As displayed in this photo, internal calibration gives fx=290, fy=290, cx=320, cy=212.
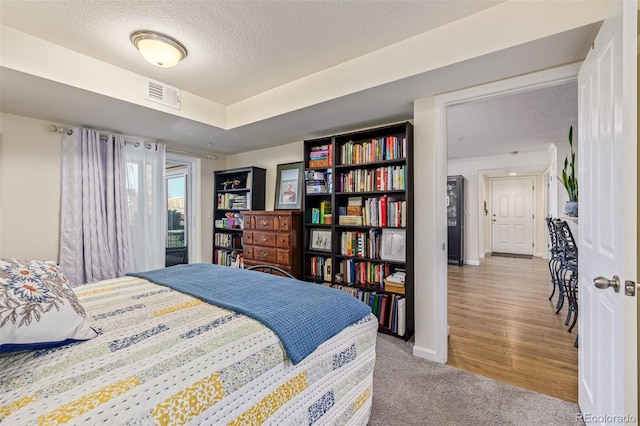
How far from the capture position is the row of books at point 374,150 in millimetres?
2793

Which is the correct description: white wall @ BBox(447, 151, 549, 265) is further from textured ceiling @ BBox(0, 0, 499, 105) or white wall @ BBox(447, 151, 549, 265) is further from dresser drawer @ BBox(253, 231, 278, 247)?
textured ceiling @ BBox(0, 0, 499, 105)

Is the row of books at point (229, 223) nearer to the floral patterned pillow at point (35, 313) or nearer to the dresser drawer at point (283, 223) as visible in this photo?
the dresser drawer at point (283, 223)

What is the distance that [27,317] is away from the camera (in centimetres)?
87

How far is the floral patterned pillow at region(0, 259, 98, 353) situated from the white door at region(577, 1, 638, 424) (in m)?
1.86

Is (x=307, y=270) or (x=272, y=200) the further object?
(x=272, y=200)

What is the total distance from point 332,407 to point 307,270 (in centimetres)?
218

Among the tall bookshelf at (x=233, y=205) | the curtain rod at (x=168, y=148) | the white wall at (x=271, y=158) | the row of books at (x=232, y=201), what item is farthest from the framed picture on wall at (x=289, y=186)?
the curtain rod at (x=168, y=148)

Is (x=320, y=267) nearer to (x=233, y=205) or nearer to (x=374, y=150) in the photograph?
(x=374, y=150)

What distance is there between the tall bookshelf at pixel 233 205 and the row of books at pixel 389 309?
6.63 ft

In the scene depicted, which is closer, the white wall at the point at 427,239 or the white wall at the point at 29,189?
the white wall at the point at 427,239

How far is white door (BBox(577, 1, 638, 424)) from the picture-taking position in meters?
1.00

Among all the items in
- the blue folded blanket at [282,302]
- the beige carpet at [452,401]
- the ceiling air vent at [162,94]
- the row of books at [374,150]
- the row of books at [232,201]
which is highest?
the ceiling air vent at [162,94]

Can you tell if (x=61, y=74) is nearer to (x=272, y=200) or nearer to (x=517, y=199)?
(x=272, y=200)

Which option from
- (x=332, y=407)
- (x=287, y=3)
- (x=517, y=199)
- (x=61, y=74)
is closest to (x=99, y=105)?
(x=61, y=74)
